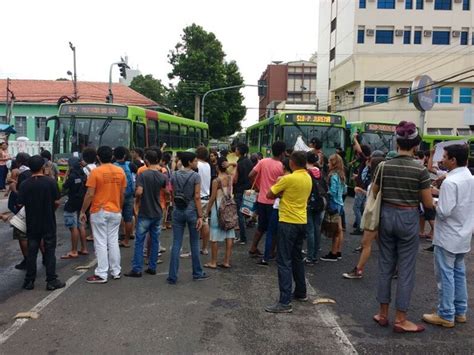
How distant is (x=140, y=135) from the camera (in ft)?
47.9

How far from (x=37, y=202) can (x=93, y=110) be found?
845 centimetres

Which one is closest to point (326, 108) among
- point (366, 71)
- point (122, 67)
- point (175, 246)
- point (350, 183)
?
point (366, 71)

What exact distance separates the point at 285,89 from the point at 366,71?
46.4 m

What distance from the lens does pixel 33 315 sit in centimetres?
517

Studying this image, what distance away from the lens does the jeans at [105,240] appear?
6.46 m

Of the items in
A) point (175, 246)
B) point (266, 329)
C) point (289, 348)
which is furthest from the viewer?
point (175, 246)

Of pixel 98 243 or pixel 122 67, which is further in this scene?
pixel 122 67

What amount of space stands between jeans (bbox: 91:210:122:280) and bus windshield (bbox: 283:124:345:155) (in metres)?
10.3

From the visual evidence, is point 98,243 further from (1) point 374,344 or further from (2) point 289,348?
(1) point 374,344

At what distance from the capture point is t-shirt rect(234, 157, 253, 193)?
9328 mm

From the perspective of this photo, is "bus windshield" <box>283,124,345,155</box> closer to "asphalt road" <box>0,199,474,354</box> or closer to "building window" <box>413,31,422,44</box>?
"asphalt road" <box>0,199,474,354</box>

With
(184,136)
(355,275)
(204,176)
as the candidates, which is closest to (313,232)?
(355,275)

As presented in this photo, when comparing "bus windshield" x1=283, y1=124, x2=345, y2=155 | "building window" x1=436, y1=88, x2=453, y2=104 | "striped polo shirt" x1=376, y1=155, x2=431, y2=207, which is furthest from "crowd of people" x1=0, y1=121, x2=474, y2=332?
"building window" x1=436, y1=88, x2=453, y2=104

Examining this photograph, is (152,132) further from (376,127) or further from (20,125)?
(20,125)
